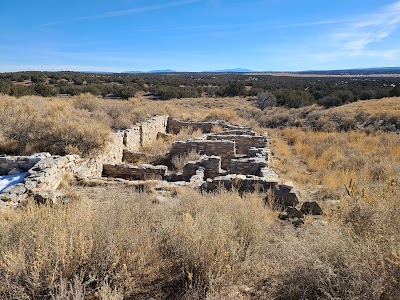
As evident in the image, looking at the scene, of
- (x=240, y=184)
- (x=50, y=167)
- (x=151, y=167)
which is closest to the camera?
(x=240, y=184)

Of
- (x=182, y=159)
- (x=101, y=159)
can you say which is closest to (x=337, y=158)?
(x=182, y=159)

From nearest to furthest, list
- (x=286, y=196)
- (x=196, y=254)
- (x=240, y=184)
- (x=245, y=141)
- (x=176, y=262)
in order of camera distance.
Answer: (x=196, y=254) → (x=176, y=262) → (x=286, y=196) → (x=240, y=184) → (x=245, y=141)

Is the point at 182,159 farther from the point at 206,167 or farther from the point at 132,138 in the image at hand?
the point at 132,138

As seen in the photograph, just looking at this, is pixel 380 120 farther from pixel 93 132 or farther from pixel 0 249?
pixel 0 249

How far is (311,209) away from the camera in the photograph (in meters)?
5.78

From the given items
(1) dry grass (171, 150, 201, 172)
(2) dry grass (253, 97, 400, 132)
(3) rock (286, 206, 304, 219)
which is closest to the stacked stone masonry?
(1) dry grass (171, 150, 201, 172)

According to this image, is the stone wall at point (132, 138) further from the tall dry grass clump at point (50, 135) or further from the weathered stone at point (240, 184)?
the weathered stone at point (240, 184)

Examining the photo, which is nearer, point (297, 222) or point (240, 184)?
point (297, 222)

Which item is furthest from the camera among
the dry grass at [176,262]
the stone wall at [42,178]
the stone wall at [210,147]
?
the stone wall at [210,147]

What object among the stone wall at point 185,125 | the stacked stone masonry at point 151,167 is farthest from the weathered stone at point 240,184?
the stone wall at point 185,125

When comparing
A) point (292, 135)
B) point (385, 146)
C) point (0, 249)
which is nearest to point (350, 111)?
point (292, 135)

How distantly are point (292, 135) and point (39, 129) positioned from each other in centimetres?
1269

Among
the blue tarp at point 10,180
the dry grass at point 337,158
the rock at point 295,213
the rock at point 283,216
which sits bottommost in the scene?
the dry grass at point 337,158

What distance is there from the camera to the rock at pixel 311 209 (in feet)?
18.8
